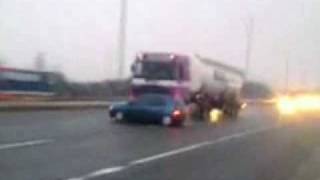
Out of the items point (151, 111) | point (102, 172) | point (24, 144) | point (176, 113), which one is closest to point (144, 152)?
point (24, 144)

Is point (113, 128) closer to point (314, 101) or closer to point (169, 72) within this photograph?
point (169, 72)

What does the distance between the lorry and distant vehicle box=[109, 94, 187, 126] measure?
3756mm

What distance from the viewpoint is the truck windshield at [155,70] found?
41844 mm

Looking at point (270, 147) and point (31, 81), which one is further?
point (31, 81)

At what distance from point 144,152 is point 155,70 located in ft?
63.6

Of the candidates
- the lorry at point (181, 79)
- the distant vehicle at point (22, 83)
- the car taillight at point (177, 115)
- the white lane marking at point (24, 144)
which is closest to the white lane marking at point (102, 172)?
the white lane marking at point (24, 144)

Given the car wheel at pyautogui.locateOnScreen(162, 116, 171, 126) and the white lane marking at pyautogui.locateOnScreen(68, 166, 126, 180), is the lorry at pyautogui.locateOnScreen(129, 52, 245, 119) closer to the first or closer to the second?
the car wheel at pyautogui.locateOnScreen(162, 116, 171, 126)

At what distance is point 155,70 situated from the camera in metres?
42.1

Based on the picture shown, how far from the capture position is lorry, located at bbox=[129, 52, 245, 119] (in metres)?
41.8

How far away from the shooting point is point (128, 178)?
53.5 ft

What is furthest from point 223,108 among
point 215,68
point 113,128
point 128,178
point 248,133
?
point 128,178

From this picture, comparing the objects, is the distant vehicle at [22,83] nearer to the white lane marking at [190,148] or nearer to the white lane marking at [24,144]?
the white lane marking at [190,148]

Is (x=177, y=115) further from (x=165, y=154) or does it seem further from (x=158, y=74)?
(x=165, y=154)

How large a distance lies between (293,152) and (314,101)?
4709cm
